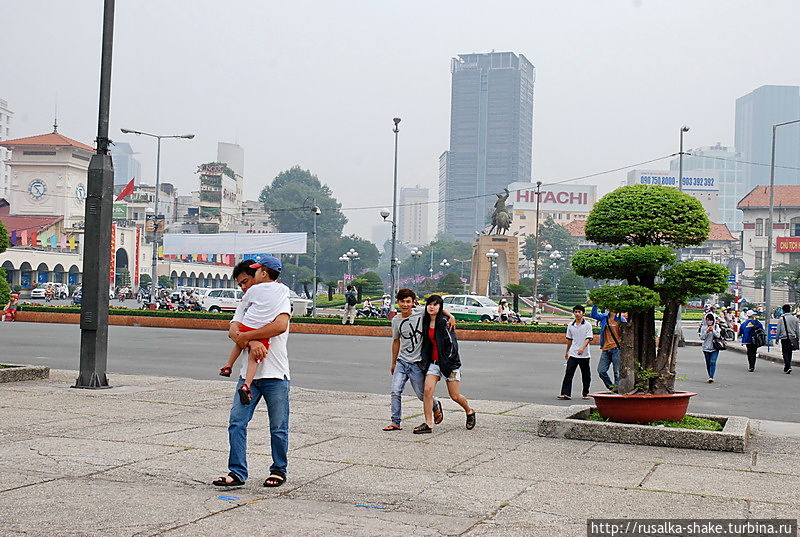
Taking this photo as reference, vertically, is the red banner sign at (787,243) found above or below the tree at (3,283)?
above

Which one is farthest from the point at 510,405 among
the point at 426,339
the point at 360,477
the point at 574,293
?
the point at 574,293

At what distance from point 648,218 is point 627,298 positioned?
908mm

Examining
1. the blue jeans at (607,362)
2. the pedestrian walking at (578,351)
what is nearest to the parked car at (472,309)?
the blue jeans at (607,362)

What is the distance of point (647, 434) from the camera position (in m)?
8.60

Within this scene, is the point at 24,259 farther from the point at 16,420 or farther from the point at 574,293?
the point at 16,420

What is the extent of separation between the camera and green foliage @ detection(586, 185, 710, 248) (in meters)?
9.40

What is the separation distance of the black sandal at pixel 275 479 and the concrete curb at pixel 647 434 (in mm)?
3622

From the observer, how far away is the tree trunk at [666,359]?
936 centimetres

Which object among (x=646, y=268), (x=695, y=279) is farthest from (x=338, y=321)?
(x=695, y=279)

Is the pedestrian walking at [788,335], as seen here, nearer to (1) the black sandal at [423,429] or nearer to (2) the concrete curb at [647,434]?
(2) the concrete curb at [647,434]

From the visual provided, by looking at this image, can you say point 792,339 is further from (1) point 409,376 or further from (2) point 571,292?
(2) point 571,292

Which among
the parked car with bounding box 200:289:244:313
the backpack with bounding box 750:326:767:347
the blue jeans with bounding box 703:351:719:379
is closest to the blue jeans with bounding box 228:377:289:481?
the blue jeans with bounding box 703:351:719:379

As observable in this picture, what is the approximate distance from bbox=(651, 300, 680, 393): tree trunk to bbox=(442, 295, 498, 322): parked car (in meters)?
33.3

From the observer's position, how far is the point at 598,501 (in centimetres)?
611
